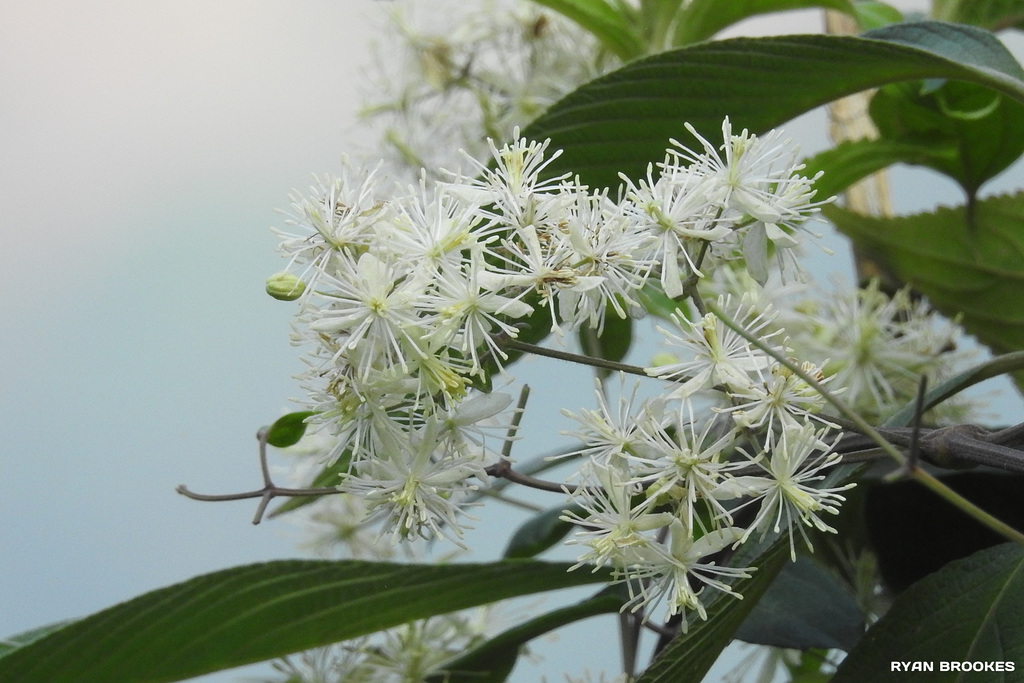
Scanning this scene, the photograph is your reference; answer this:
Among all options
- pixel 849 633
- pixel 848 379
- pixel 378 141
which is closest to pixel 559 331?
pixel 849 633

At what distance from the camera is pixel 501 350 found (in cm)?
29

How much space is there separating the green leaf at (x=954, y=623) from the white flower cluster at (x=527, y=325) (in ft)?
0.32

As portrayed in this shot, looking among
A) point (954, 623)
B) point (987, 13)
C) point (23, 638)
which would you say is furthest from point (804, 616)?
point (987, 13)

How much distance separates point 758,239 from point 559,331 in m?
0.08

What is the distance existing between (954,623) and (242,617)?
0.26 metres

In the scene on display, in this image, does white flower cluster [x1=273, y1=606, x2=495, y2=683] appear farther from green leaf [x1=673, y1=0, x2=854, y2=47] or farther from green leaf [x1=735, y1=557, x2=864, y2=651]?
green leaf [x1=673, y1=0, x2=854, y2=47]

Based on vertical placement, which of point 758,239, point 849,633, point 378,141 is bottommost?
point 849,633

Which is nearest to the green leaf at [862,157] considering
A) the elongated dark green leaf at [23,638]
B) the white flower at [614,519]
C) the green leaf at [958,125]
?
the green leaf at [958,125]

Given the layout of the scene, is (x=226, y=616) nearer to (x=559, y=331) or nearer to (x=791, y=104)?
(x=559, y=331)

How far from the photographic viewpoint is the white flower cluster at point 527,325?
28 centimetres

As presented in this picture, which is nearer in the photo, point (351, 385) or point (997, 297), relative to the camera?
point (351, 385)

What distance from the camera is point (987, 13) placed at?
72cm

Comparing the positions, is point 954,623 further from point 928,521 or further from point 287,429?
point 287,429

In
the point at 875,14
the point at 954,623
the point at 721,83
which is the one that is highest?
the point at 875,14
